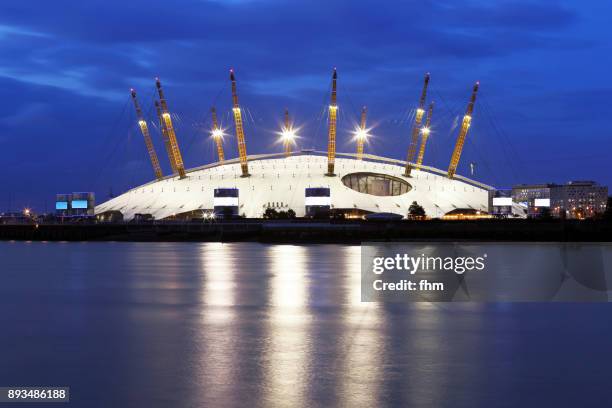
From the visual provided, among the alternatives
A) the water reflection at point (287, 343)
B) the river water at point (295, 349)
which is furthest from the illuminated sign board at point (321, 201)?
the river water at point (295, 349)

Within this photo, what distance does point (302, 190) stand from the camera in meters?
136

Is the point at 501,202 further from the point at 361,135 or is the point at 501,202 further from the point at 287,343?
the point at 287,343

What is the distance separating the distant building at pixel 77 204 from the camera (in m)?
154

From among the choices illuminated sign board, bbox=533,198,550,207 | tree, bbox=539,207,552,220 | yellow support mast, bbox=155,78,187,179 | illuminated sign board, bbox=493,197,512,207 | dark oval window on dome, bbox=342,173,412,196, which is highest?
yellow support mast, bbox=155,78,187,179

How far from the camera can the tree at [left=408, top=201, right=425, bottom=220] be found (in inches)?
4844

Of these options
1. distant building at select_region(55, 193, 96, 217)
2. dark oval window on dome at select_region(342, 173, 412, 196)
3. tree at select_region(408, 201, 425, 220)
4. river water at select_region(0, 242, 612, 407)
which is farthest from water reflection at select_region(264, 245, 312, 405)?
distant building at select_region(55, 193, 96, 217)

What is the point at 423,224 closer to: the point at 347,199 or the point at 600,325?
the point at 347,199

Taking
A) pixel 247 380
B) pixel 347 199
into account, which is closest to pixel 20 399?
pixel 247 380

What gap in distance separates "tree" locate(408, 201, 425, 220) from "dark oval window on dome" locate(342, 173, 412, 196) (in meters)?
9.46

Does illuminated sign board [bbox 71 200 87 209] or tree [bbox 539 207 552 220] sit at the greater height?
illuminated sign board [bbox 71 200 87 209]

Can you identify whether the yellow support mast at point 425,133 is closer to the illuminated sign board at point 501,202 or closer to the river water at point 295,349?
the illuminated sign board at point 501,202

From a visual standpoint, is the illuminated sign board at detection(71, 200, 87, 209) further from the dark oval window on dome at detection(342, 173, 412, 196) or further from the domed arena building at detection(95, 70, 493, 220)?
the dark oval window on dome at detection(342, 173, 412, 196)

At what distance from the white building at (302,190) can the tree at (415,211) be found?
2688 millimetres

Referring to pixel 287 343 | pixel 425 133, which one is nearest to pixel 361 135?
pixel 425 133
